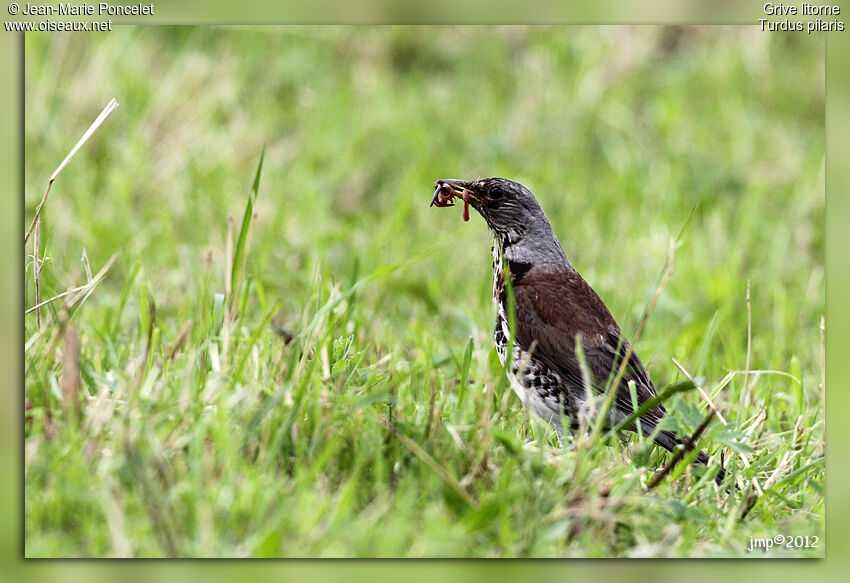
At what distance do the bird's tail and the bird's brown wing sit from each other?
0.28 m

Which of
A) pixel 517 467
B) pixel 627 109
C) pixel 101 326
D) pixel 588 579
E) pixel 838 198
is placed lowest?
pixel 588 579

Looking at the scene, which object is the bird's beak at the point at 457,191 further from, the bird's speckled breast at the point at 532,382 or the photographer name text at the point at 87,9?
Result: the photographer name text at the point at 87,9

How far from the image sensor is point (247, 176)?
6805 millimetres

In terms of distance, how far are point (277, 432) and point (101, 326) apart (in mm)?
1659

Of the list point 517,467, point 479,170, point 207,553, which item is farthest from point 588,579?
point 479,170

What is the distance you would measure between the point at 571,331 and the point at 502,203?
628 mm

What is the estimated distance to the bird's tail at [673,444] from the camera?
368 centimetres

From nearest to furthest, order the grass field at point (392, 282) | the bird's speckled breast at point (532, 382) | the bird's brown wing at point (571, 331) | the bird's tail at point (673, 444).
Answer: the grass field at point (392, 282) < the bird's tail at point (673, 444) < the bird's speckled breast at point (532, 382) < the bird's brown wing at point (571, 331)

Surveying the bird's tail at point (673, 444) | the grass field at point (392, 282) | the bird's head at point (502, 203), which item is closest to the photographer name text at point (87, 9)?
the grass field at point (392, 282)

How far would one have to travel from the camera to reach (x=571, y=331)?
14.1 feet

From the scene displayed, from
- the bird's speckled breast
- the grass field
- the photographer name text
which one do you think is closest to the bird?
the bird's speckled breast

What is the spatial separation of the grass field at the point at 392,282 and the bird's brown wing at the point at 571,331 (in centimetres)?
17

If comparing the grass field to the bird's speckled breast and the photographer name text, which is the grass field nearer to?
the bird's speckled breast

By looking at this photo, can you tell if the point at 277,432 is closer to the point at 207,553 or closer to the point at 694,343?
the point at 207,553
